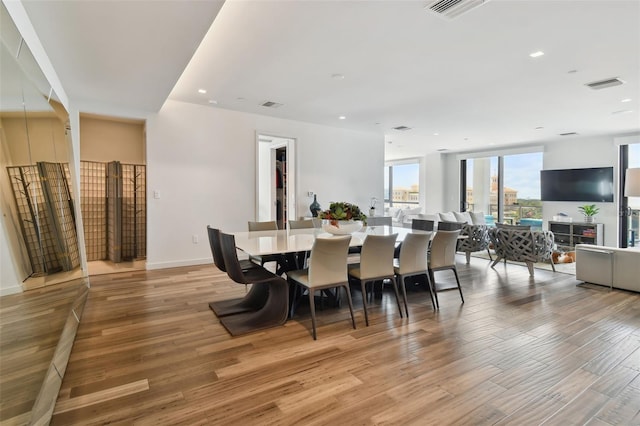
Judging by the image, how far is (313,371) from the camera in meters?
2.29

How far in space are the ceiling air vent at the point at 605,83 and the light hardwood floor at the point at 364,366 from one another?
265 centimetres

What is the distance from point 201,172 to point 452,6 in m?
4.29

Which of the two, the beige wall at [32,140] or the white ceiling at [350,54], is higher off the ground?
the white ceiling at [350,54]

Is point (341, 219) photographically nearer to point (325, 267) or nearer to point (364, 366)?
point (325, 267)

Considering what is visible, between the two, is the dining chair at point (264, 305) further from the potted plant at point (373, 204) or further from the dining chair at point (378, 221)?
the potted plant at point (373, 204)

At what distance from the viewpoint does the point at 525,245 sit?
500 centimetres

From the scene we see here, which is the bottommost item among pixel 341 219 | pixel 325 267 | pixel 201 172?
pixel 325 267

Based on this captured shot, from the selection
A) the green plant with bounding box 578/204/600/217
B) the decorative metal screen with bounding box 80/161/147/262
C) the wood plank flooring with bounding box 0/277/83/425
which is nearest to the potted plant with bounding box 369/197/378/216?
the decorative metal screen with bounding box 80/161/147/262

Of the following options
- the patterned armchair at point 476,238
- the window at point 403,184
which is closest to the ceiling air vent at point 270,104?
the patterned armchair at point 476,238

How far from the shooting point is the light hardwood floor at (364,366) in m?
1.86

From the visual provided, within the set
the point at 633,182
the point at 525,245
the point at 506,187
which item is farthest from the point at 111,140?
the point at 506,187

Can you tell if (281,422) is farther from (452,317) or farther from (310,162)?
(310,162)

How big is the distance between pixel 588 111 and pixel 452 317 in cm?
472

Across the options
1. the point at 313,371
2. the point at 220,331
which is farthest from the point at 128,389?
the point at 313,371
